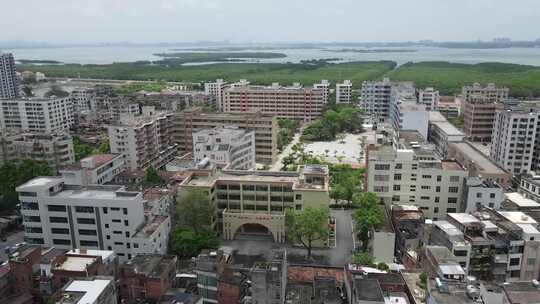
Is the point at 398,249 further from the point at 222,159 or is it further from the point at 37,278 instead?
the point at 37,278

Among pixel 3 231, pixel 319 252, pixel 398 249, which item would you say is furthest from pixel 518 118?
pixel 3 231

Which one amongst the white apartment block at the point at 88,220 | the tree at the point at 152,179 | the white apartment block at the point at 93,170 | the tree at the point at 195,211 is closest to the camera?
the white apartment block at the point at 88,220

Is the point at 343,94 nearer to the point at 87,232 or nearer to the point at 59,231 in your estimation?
the point at 87,232

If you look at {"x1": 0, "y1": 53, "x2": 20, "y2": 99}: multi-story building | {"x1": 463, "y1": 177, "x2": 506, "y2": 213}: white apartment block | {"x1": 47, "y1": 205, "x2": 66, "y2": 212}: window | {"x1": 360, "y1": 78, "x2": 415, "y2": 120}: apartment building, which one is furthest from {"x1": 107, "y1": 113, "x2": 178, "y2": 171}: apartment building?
{"x1": 0, "y1": 53, "x2": 20, "y2": 99}: multi-story building

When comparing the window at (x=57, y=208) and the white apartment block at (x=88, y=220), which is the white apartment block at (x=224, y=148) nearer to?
the white apartment block at (x=88, y=220)

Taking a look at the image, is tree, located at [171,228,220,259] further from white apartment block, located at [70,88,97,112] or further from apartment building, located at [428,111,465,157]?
white apartment block, located at [70,88,97,112]

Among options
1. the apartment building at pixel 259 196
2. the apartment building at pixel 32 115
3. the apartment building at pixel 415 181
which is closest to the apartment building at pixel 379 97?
the apartment building at pixel 415 181
